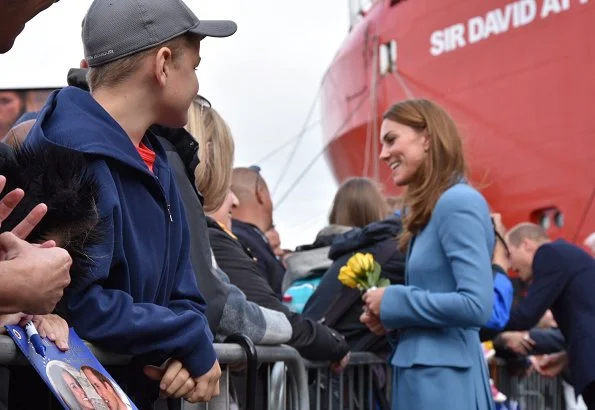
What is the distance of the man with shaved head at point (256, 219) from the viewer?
5227mm

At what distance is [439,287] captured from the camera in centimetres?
441

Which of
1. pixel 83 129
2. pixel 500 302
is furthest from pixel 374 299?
pixel 83 129

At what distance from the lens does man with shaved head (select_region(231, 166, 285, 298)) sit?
5227 mm

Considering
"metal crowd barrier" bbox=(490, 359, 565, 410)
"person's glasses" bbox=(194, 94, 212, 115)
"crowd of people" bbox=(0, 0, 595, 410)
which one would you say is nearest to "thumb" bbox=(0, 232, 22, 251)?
"crowd of people" bbox=(0, 0, 595, 410)

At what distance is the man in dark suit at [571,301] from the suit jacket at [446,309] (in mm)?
1457

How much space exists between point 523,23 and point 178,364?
11695mm

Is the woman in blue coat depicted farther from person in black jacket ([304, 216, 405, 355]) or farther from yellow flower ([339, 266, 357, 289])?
person in black jacket ([304, 216, 405, 355])

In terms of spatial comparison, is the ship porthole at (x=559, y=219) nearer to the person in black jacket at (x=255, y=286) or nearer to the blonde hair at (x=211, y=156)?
the person in black jacket at (x=255, y=286)

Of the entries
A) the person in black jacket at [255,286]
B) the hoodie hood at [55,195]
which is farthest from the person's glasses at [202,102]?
the hoodie hood at [55,195]

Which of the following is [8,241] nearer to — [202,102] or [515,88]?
[202,102]

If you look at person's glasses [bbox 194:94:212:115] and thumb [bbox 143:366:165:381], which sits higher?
person's glasses [bbox 194:94:212:115]

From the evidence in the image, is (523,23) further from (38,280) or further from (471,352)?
(38,280)

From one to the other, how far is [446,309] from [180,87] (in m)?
1.72

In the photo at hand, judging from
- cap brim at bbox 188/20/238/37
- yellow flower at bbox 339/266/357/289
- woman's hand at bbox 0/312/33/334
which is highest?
cap brim at bbox 188/20/238/37
